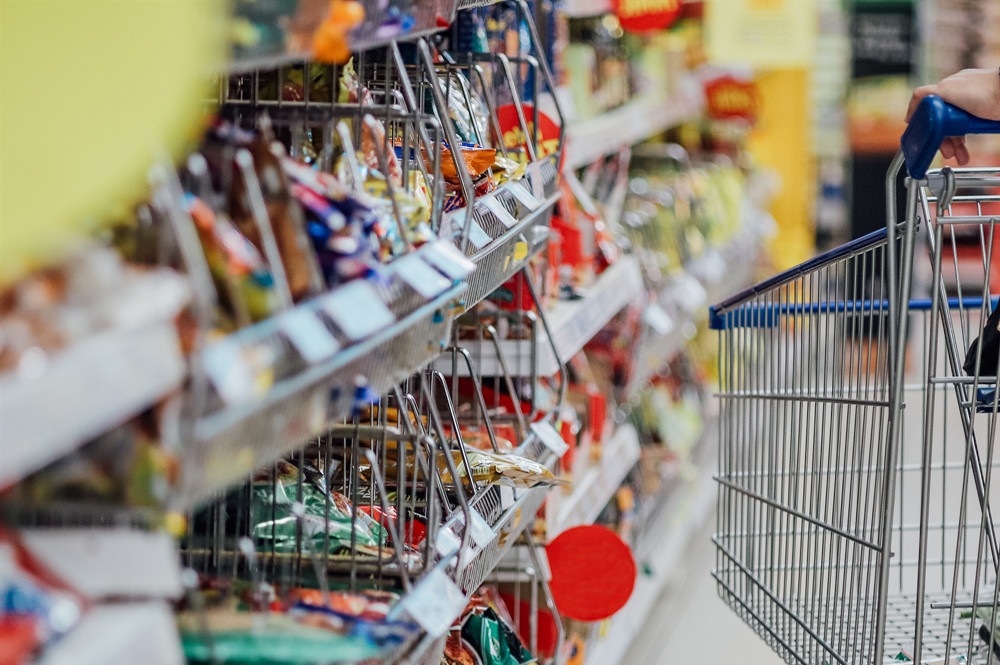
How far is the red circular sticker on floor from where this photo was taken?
2.93 metres

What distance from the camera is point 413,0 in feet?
6.00

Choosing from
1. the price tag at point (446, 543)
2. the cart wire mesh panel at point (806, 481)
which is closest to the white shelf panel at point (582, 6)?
the cart wire mesh panel at point (806, 481)

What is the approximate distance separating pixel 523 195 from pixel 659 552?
89.9 inches

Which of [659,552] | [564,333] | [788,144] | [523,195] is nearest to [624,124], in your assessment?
[659,552]

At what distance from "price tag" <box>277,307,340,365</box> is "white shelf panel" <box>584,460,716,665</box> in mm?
2206

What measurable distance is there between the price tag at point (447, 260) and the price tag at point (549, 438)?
101 centimetres

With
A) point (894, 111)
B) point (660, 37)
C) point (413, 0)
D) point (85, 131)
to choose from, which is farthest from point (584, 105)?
point (894, 111)

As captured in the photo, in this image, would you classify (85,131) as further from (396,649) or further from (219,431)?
(396,649)

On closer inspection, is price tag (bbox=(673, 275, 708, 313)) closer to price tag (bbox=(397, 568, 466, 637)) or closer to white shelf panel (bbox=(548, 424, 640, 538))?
white shelf panel (bbox=(548, 424, 640, 538))

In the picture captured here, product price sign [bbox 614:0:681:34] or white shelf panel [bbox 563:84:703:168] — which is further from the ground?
product price sign [bbox 614:0:681:34]

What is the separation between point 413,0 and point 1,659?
1090 mm

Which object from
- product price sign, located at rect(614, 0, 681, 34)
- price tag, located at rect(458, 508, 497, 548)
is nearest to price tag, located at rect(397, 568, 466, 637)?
price tag, located at rect(458, 508, 497, 548)

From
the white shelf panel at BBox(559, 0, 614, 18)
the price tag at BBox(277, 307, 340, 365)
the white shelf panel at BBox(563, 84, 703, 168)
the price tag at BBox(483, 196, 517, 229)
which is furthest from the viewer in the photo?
the white shelf panel at BBox(559, 0, 614, 18)

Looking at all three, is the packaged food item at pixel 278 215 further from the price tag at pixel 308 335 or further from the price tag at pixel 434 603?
the price tag at pixel 434 603
